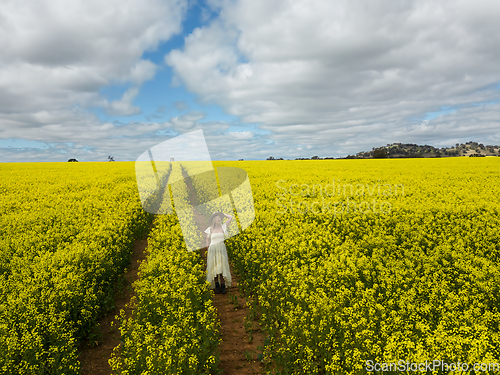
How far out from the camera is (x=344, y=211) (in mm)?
12773

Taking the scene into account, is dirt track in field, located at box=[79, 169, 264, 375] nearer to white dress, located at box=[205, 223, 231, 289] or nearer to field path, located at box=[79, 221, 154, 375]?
field path, located at box=[79, 221, 154, 375]

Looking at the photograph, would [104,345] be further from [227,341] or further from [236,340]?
A: [236,340]

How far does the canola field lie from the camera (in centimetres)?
446

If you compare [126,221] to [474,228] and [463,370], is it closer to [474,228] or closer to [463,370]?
[463,370]

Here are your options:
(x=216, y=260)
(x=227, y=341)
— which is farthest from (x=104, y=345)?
(x=216, y=260)

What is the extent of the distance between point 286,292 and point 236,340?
171cm

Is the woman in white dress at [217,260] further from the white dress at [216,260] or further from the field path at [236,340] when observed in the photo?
the field path at [236,340]

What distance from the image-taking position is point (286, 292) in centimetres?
638

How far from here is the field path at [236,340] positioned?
5.75 m

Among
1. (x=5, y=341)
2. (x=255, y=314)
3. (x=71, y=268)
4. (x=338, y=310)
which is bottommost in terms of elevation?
(x=255, y=314)

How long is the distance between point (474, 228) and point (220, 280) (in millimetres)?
9670

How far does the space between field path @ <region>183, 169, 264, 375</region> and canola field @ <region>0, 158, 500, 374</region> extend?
34 cm

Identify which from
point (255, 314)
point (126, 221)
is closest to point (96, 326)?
point (255, 314)

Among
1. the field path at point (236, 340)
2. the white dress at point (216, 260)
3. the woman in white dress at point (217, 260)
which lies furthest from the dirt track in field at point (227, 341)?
the white dress at point (216, 260)
